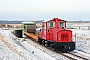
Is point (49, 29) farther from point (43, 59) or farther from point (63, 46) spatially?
point (43, 59)

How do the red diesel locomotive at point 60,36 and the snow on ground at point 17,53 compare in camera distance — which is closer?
the snow on ground at point 17,53

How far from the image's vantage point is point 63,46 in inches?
803

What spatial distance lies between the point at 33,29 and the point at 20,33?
226cm

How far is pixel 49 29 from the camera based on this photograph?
22156 millimetres

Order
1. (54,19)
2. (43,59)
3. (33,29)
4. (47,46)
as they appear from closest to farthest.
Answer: (43,59) < (54,19) < (47,46) < (33,29)

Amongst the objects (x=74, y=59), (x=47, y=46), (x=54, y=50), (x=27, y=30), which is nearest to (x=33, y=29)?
(x=27, y=30)

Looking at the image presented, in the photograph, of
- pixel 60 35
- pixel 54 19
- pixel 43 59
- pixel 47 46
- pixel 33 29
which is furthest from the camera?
pixel 33 29

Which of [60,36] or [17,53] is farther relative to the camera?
[60,36]

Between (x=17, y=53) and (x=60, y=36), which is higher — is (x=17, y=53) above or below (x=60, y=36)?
below

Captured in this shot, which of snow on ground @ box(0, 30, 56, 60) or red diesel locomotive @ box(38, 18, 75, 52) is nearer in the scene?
snow on ground @ box(0, 30, 56, 60)

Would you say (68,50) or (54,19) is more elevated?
(54,19)

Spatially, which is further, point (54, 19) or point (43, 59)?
point (54, 19)

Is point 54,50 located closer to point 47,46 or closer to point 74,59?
point 47,46

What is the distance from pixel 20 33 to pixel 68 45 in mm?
18532
